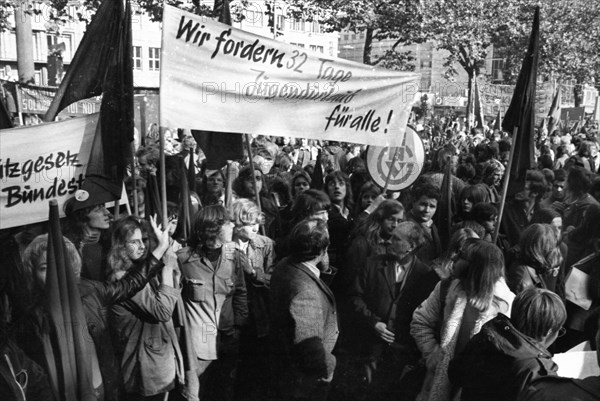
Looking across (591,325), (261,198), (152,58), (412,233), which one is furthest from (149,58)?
(591,325)

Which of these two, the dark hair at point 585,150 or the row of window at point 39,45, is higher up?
the dark hair at point 585,150

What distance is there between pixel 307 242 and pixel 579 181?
3.62 metres

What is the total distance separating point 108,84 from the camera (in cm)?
461

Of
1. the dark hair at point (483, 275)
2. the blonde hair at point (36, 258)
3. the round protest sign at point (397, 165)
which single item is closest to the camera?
the blonde hair at point (36, 258)

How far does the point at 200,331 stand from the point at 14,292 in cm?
119

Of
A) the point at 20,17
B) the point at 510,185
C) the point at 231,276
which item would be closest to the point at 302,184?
the point at 510,185

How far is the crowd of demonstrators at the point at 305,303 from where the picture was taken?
3.19m

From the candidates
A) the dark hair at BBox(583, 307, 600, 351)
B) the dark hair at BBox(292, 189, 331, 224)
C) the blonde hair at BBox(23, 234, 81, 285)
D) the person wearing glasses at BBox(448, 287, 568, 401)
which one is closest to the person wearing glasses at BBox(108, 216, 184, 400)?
the blonde hair at BBox(23, 234, 81, 285)

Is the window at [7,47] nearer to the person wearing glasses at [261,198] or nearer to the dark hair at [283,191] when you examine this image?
the dark hair at [283,191]

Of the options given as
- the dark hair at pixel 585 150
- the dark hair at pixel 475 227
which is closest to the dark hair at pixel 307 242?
the dark hair at pixel 475 227

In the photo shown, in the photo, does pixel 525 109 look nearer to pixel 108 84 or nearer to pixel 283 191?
pixel 283 191

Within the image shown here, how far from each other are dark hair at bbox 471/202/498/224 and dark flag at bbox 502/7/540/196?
20.9 inches

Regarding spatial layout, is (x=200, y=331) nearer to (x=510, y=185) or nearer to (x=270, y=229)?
(x=270, y=229)

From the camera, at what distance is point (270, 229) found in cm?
623
